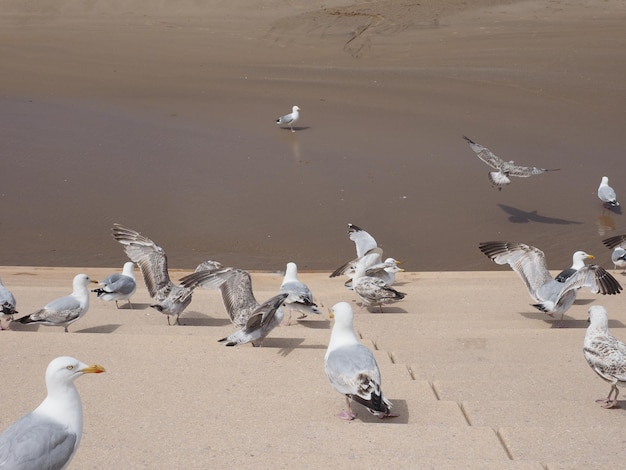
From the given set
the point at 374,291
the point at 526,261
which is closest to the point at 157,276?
the point at 374,291

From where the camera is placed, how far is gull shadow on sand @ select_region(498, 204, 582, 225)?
44.9ft

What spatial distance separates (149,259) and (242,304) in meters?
1.81

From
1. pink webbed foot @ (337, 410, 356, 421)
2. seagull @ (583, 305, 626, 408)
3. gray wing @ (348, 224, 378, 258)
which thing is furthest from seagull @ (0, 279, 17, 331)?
seagull @ (583, 305, 626, 408)

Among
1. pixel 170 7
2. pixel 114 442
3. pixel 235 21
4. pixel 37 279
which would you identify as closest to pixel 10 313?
pixel 37 279

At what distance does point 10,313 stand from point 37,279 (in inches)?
109

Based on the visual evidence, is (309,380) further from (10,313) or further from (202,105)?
(202,105)

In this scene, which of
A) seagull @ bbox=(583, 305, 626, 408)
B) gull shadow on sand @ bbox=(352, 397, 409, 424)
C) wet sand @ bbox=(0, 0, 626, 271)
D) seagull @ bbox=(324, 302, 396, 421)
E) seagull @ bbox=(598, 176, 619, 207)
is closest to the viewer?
seagull @ bbox=(324, 302, 396, 421)

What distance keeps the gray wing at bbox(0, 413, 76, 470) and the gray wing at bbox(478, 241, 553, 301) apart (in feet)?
19.8

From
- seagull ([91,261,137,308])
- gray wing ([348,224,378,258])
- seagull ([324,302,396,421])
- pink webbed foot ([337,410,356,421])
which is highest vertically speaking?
seagull ([324,302,396,421])

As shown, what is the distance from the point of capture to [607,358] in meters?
5.63

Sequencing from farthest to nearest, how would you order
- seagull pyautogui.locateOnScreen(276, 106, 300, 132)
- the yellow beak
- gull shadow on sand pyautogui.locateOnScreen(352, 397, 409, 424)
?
seagull pyautogui.locateOnScreen(276, 106, 300, 132), gull shadow on sand pyautogui.locateOnScreen(352, 397, 409, 424), the yellow beak

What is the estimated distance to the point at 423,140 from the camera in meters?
16.1

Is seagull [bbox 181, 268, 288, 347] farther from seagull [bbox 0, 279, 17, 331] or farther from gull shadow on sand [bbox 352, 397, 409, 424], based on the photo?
gull shadow on sand [bbox 352, 397, 409, 424]

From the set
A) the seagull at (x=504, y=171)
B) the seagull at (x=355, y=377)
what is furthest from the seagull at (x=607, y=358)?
the seagull at (x=504, y=171)
